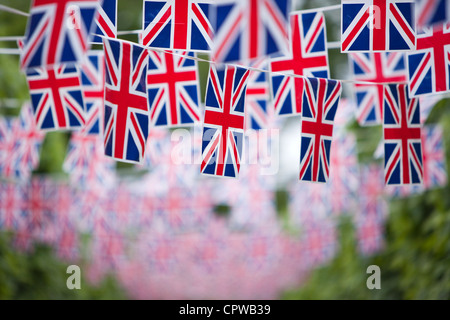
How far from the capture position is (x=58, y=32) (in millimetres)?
4258

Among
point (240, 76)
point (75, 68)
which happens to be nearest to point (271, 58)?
point (240, 76)

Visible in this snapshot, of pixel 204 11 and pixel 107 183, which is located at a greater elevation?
pixel 204 11

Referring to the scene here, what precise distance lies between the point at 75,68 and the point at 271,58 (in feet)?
6.01

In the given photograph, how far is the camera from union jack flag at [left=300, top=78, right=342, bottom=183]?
5.91m

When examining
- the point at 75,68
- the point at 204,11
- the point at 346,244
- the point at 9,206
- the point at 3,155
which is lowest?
the point at 346,244

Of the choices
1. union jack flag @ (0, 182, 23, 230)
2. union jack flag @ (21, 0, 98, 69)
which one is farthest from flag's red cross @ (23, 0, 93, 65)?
Result: union jack flag @ (0, 182, 23, 230)

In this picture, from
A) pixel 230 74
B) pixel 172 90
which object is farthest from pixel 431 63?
pixel 172 90

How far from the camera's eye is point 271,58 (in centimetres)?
629

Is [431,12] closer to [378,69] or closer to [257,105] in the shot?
[378,69]

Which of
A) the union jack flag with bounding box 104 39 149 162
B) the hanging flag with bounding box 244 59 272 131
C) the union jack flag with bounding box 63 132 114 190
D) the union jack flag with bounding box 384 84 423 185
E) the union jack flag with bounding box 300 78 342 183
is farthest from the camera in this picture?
the union jack flag with bounding box 63 132 114 190

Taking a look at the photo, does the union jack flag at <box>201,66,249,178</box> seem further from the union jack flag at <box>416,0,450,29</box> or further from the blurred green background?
the blurred green background

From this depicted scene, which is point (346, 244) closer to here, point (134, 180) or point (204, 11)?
point (134, 180)

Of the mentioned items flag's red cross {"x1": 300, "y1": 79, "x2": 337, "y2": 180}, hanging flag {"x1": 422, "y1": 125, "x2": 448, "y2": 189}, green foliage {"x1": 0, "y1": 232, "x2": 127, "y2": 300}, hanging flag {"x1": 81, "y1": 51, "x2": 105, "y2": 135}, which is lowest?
green foliage {"x1": 0, "y1": 232, "x2": 127, "y2": 300}

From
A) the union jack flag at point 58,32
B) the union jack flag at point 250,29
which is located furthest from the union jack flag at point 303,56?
the union jack flag at point 58,32
